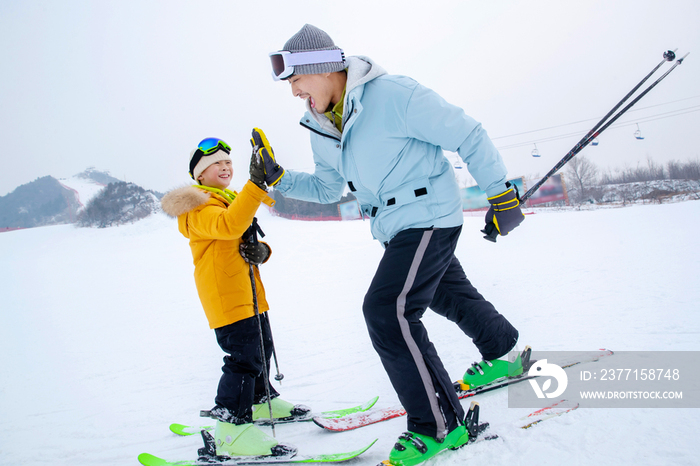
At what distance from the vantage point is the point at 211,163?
2.27 meters

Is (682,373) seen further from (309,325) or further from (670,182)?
(670,182)

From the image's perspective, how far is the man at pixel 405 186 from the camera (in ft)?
5.15

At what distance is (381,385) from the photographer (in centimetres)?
265

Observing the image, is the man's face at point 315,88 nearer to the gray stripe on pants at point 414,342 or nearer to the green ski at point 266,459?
the gray stripe on pants at point 414,342

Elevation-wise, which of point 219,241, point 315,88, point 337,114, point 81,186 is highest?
point 81,186

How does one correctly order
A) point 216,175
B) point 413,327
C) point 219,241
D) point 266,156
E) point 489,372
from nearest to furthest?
1. point 413,327
2. point 266,156
3. point 219,241
4. point 489,372
5. point 216,175

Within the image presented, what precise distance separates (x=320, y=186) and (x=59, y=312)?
872 cm

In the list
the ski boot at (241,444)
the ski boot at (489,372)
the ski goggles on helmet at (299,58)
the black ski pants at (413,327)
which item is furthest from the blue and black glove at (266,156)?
the ski boot at (489,372)

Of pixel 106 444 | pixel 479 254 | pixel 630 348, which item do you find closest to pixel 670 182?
pixel 479 254

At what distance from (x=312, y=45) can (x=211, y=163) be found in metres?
1.00

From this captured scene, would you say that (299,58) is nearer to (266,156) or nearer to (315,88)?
(315,88)

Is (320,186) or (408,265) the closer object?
(408,265)

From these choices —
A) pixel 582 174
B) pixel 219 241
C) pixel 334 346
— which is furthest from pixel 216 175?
pixel 582 174

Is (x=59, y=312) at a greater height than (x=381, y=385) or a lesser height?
greater
